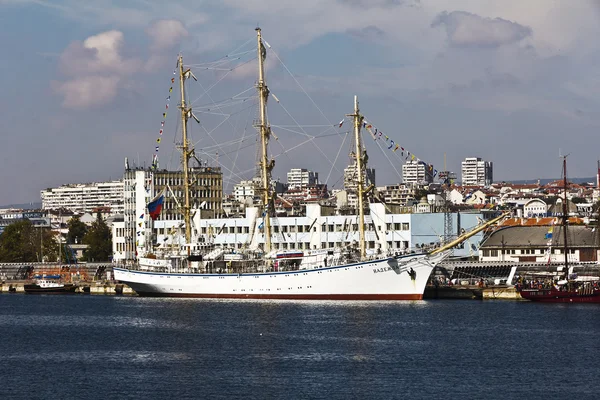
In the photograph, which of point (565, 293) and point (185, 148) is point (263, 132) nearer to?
point (185, 148)

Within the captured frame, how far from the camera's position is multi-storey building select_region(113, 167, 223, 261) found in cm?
13325

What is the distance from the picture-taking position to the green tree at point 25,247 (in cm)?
15325

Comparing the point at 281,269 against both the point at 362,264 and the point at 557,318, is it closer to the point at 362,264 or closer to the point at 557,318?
the point at 362,264

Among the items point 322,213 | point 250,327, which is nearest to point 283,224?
point 322,213

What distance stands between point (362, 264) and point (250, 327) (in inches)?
783

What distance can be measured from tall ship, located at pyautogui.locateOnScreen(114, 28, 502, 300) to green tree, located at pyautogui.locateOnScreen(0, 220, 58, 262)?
175 feet

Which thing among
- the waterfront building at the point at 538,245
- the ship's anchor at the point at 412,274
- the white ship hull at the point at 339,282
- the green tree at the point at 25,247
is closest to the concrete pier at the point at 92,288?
the white ship hull at the point at 339,282

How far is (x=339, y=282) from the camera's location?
86.8m

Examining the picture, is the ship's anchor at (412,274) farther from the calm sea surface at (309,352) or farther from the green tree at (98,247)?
the green tree at (98,247)

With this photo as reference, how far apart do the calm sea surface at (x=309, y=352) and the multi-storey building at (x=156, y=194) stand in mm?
48725

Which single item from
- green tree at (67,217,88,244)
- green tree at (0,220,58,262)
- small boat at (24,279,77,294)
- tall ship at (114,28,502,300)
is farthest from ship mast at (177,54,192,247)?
green tree at (67,217,88,244)

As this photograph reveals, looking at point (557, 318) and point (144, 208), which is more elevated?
point (144, 208)

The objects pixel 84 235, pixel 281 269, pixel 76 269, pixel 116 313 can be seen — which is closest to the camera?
pixel 116 313

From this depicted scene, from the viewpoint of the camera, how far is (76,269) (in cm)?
13188
